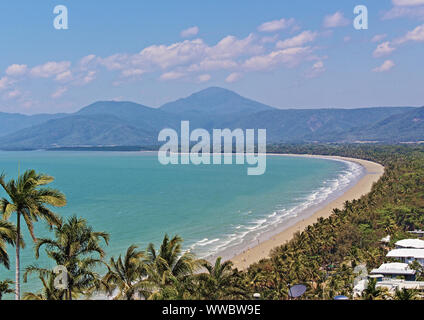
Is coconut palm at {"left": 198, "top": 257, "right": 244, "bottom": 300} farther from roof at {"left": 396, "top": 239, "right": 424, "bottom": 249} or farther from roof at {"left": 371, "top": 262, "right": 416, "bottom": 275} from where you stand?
roof at {"left": 396, "top": 239, "right": 424, "bottom": 249}

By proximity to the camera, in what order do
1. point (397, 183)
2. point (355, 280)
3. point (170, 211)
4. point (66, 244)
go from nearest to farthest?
point (66, 244), point (355, 280), point (170, 211), point (397, 183)

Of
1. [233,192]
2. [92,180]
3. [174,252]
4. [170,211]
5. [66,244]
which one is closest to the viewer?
[66,244]

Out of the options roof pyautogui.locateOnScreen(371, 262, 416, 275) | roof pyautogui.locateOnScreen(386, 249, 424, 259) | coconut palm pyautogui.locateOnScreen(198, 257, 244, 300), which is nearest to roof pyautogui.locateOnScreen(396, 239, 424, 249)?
roof pyautogui.locateOnScreen(386, 249, 424, 259)

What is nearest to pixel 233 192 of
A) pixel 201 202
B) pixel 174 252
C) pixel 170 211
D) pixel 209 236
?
pixel 201 202

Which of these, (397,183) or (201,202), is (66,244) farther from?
(397,183)

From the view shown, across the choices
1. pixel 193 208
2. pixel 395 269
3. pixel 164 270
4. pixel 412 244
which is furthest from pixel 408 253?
pixel 193 208

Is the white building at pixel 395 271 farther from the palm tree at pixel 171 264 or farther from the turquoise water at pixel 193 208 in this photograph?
the turquoise water at pixel 193 208

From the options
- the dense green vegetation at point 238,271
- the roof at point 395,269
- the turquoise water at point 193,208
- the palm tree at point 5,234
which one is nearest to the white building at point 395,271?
the roof at point 395,269
